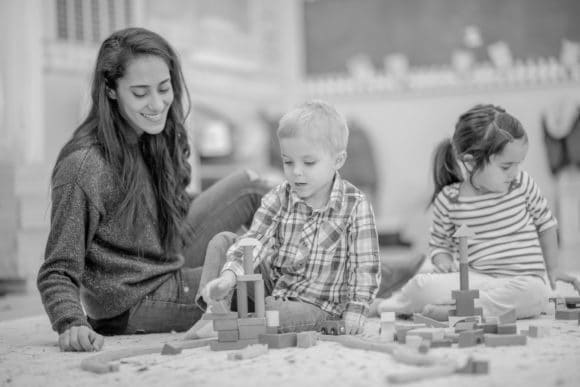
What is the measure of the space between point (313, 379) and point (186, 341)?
0.35m

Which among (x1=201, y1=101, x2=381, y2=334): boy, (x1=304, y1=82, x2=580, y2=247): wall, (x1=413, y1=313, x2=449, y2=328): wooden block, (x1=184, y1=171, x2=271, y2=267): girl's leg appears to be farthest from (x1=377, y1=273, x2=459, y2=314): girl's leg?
(x1=304, y1=82, x2=580, y2=247): wall

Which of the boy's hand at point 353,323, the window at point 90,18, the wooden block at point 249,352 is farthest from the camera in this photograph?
the window at point 90,18

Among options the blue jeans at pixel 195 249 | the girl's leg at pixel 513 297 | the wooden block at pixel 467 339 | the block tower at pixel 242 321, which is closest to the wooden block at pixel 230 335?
the block tower at pixel 242 321

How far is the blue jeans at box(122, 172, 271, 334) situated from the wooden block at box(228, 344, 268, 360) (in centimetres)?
30

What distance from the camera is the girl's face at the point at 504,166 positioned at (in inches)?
61.8

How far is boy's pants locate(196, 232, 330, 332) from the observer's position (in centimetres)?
131

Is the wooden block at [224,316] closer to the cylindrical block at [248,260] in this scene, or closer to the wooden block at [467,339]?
the cylindrical block at [248,260]

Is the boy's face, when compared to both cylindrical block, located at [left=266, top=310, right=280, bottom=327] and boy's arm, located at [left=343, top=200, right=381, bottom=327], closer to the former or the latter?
boy's arm, located at [left=343, top=200, right=381, bottom=327]

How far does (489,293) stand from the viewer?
155 centimetres

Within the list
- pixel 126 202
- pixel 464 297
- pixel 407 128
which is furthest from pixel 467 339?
pixel 407 128

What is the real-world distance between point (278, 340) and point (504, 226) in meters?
0.63

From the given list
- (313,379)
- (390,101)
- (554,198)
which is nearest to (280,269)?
(313,379)

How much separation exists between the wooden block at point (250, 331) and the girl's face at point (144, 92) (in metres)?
0.45

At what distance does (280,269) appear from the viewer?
140 cm
